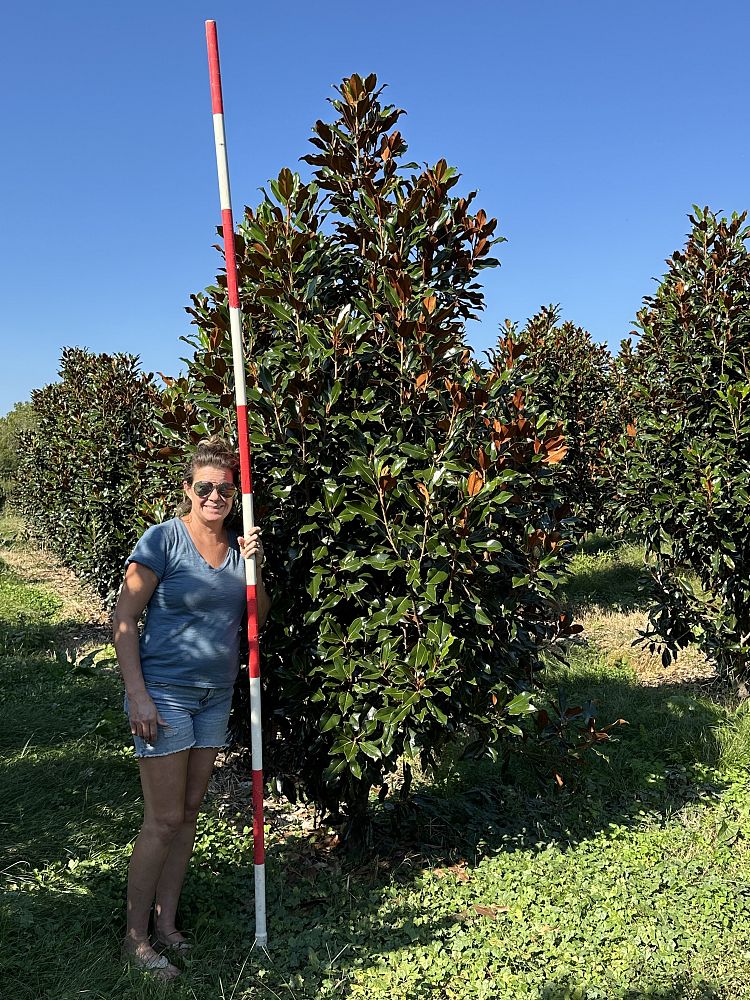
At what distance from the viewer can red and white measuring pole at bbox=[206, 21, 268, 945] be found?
3109 mm

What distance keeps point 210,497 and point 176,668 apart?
701mm

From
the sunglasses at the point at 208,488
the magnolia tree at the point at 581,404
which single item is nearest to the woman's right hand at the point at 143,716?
the sunglasses at the point at 208,488

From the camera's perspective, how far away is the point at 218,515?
3082mm

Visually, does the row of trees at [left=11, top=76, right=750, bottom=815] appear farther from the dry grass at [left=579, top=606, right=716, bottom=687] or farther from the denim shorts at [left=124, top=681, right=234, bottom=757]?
the dry grass at [left=579, top=606, right=716, bottom=687]

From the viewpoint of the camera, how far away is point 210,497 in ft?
10.1

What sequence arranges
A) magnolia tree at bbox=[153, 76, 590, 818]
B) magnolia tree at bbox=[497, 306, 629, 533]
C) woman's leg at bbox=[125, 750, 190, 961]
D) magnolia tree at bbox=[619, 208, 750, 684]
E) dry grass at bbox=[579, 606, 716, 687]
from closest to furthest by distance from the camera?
woman's leg at bbox=[125, 750, 190, 961] < magnolia tree at bbox=[153, 76, 590, 818] < magnolia tree at bbox=[619, 208, 750, 684] < dry grass at bbox=[579, 606, 716, 687] < magnolia tree at bbox=[497, 306, 629, 533]

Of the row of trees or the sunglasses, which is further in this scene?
the row of trees

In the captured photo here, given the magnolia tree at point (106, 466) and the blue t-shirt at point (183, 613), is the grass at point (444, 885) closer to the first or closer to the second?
the blue t-shirt at point (183, 613)

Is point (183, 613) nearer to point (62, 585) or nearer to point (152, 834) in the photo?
point (152, 834)

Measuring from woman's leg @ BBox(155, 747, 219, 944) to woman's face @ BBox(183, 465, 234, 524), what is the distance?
3.19 feet

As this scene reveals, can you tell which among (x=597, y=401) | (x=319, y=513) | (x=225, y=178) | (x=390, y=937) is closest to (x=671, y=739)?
(x=390, y=937)

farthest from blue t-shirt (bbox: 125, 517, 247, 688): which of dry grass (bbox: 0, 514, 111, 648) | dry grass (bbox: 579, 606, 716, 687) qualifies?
dry grass (bbox: 0, 514, 111, 648)

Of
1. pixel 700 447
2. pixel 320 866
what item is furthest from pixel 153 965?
pixel 700 447

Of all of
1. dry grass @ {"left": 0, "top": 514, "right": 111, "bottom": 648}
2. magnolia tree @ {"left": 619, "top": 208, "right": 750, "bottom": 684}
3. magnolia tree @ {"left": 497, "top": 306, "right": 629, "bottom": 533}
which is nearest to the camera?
magnolia tree @ {"left": 619, "top": 208, "right": 750, "bottom": 684}
